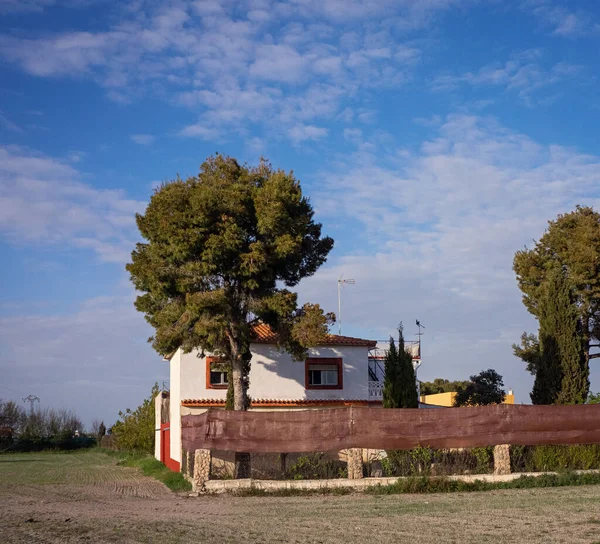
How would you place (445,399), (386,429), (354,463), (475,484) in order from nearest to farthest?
(475,484)
(354,463)
(386,429)
(445,399)

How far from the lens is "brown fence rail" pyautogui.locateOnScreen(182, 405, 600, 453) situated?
19.3 m

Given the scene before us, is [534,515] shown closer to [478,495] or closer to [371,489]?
[478,495]

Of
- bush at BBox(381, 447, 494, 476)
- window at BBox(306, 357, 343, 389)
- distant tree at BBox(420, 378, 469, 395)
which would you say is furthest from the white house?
distant tree at BBox(420, 378, 469, 395)

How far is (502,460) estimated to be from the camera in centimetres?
1906

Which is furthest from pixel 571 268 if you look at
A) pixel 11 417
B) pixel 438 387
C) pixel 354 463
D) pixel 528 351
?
pixel 11 417

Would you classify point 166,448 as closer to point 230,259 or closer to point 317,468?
point 230,259

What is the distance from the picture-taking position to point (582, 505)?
1384 centimetres

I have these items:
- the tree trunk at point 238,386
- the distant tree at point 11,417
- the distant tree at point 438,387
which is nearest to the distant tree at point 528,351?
the tree trunk at point 238,386

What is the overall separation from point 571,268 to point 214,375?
18161mm

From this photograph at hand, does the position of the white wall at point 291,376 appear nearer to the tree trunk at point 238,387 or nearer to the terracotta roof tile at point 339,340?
the terracotta roof tile at point 339,340

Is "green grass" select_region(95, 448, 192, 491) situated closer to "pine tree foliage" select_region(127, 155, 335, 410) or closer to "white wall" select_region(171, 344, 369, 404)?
"white wall" select_region(171, 344, 369, 404)

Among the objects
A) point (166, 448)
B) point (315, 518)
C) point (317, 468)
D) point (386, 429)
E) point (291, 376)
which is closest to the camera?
point (315, 518)

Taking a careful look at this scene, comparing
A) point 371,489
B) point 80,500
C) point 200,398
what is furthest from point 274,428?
point 200,398

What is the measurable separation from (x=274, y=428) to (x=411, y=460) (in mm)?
3618
